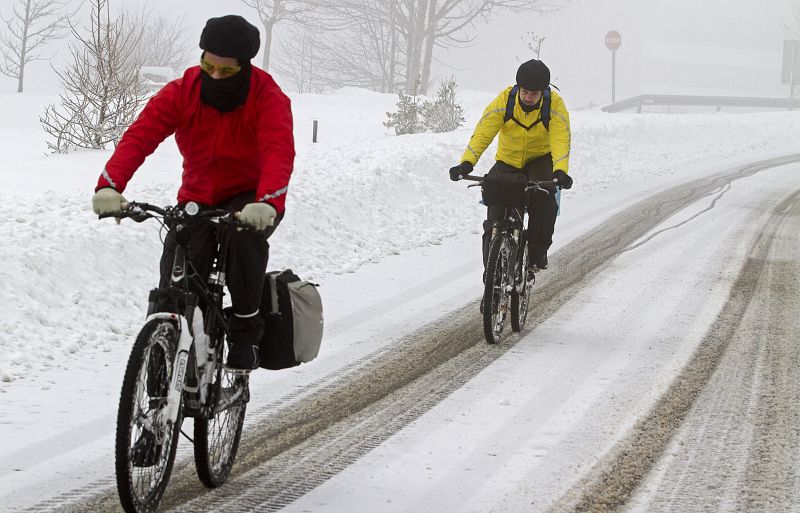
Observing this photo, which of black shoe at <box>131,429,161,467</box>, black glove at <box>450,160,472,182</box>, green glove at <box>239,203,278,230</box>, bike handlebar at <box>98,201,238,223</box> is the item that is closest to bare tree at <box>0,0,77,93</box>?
black glove at <box>450,160,472,182</box>

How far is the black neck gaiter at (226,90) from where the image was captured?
457 cm

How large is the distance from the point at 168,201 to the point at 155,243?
1.77 metres

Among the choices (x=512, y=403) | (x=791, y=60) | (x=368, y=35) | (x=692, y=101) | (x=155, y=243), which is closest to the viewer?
(x=512, y=403)

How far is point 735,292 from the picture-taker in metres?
10.1

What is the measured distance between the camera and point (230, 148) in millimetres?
4691

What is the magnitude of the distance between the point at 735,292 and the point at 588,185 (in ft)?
30.6

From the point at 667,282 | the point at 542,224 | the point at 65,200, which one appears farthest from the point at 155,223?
the point at 667,282

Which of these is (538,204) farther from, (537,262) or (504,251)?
(504,251)

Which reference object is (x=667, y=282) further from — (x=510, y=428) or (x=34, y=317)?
(x=34, y=317)

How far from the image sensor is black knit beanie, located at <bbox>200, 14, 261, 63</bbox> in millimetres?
4484

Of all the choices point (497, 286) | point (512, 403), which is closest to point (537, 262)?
point (497, 286)

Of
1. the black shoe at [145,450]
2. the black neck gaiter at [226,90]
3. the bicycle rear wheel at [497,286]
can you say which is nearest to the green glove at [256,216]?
the black neck gaiter at [226,90]

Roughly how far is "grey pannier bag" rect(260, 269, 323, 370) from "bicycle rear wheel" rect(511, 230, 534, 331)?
12.0ft

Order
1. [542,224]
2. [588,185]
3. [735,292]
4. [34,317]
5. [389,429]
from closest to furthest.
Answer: [389,429] < [34,317] < [542,224] < [735,292] < [588,185]
